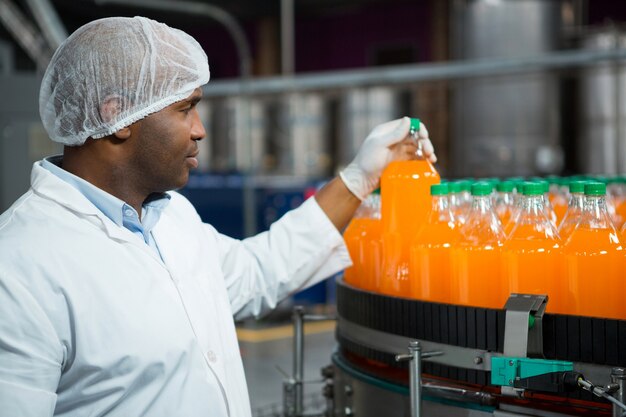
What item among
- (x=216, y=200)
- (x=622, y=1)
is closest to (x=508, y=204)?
(x=216, y=200)

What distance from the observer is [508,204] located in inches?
71.6

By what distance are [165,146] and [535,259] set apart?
683 millimetres

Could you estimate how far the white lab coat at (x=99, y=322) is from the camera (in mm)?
1283

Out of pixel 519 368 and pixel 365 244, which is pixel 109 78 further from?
pixel 519 368

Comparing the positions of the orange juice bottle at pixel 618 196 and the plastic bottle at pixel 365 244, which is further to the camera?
the orange juice bottle at pixel 618 196

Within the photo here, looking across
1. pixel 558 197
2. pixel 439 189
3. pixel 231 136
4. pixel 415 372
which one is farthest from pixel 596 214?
pixel 231 136

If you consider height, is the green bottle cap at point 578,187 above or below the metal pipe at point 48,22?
below

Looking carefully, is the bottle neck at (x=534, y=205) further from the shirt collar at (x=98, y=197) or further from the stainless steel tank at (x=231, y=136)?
the stainless steel tank at (x=231, y=136)

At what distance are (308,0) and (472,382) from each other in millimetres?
10169

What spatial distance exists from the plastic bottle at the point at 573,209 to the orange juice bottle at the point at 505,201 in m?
0.21

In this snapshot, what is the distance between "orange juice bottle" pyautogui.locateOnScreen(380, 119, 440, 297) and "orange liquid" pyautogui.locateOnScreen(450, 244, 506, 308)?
0.17 meters

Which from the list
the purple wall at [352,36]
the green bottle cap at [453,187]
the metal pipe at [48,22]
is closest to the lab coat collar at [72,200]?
the green bottle cap at [453,187]

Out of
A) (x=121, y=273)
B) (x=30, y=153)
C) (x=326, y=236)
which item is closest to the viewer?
(x=121, y=273)

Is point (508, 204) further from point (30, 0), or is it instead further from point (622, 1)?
point (622, 1)
